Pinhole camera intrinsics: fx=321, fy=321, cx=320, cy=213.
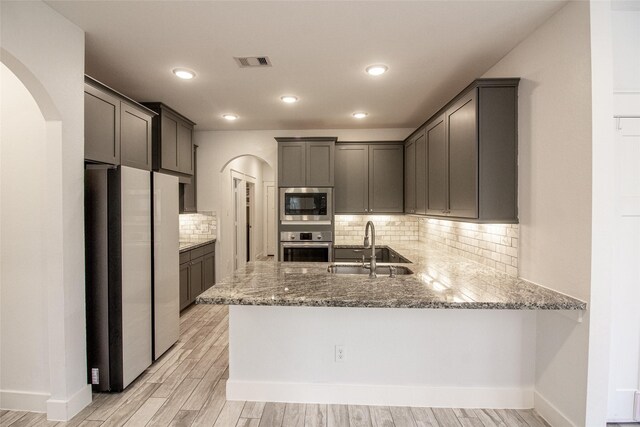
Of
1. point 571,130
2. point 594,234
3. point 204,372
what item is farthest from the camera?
point 204,372

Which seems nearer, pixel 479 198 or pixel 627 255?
pixel 627 255

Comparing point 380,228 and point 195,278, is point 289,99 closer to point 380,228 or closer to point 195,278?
point 380,228

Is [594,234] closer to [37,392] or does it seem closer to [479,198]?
[479,198]

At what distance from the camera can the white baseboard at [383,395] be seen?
2.20 meters

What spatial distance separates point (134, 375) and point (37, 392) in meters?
0.57

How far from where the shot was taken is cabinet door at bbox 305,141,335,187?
14.2ft

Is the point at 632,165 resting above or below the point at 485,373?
above

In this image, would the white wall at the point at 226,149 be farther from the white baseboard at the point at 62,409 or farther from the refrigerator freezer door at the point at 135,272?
the white baseboard at the point at 62,409

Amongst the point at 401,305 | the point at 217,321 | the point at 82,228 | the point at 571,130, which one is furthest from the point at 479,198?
the point at 217,321

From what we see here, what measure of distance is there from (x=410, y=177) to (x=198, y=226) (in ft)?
10.6

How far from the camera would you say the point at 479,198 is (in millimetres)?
2320

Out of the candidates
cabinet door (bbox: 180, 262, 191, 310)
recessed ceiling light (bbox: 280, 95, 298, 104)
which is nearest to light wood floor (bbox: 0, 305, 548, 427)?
cabinet door (bbox: 180, 262, 191, 310)

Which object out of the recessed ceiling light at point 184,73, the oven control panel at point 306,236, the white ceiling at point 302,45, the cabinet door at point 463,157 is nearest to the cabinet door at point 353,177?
the oven control panel at point 306,236

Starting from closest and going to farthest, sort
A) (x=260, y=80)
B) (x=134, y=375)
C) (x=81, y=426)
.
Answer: (x=81, y=426) → (x=134, y=375) → (x=260, y=80)
